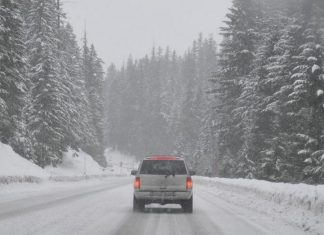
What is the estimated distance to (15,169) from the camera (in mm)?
33219

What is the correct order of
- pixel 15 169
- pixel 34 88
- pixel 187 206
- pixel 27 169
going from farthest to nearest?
1. pixel 34 88
2. pixel 27 169
3. pixel 15 169
4. pixel 187 206

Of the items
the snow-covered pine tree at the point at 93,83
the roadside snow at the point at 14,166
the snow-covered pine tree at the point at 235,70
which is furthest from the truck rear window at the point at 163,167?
the snow-covered pine tree at the point at 93,83

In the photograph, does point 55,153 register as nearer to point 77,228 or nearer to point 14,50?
point 14,50

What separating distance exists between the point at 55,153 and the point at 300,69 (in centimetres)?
2481

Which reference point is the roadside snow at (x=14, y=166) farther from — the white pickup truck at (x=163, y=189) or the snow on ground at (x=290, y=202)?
the white pickup truck at (x=163, y=189)

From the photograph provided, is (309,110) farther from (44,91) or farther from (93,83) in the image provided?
(93,83)

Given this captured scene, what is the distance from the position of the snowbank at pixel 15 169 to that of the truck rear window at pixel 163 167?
12204mm

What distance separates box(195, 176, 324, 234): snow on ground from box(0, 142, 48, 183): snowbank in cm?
1254

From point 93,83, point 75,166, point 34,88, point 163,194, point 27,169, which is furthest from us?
point 93,83

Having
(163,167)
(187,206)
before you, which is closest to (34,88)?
(163,167)

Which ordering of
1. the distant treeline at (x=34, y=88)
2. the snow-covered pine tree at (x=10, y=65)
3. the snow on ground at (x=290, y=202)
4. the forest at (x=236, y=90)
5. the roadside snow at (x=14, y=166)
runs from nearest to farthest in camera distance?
the snow on ground at (x=290, y=202) → the forest at (x=236, y=90) → the snow-covered pine tree at (x=10, y=65) → the roadside snow at (x=14, y=166) → the distant treeline at (x=34, y=88)

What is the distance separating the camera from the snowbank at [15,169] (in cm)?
2938

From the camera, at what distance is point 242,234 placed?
11.3 meters

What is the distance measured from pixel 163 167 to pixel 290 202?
4.27m
